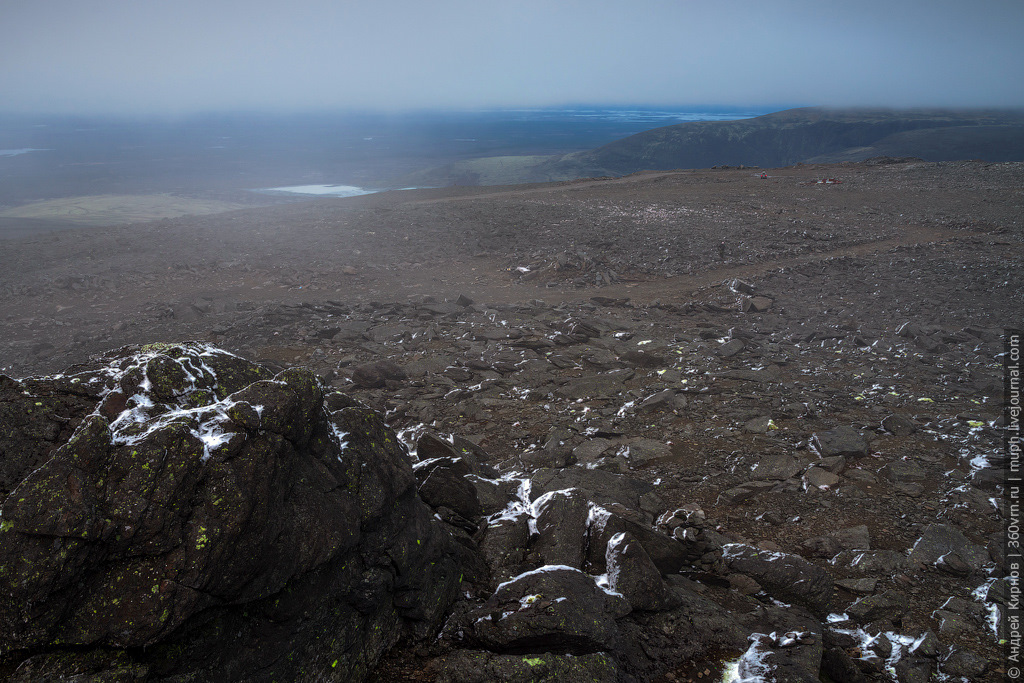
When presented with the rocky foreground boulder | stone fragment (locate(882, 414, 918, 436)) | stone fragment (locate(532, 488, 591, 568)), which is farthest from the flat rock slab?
stone fragment (locate(532, 488, 591, 568))

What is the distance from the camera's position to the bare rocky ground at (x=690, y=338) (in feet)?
18.9

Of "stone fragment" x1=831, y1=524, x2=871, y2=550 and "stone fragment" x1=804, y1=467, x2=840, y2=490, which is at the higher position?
"stone fragment" x1=804, y1=467, x2=840, y2=490

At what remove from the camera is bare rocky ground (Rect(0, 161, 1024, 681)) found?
5770mm

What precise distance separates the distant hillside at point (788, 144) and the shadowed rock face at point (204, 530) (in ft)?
269

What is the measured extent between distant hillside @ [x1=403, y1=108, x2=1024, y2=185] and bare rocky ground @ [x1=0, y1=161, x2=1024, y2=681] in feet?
215

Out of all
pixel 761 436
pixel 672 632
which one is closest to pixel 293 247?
pixel 761 436

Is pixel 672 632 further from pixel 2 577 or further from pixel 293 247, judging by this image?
pixel 293 247

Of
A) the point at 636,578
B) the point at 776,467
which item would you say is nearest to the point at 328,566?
the point at 636,578

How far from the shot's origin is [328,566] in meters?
3.80

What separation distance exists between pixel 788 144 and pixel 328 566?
492 feet

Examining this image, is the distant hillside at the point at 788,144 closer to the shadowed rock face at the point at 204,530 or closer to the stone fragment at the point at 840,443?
the stone fragment at the point at 840,443

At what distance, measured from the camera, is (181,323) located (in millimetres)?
13125

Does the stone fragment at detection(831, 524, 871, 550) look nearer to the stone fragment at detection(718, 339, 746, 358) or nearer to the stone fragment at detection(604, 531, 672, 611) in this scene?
the stone fragment at detection(604, 531, 672, 611)

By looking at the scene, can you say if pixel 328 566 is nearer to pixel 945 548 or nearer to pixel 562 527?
Answer: pixel 562 527
